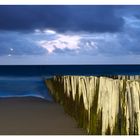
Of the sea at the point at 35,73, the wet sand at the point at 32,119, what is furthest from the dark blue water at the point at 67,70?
the wet sand at the point at 32,119

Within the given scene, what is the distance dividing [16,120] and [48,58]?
1.61ft

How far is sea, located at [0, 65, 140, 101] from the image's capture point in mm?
2277

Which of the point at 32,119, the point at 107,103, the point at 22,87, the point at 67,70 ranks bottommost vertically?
the point at 32,119

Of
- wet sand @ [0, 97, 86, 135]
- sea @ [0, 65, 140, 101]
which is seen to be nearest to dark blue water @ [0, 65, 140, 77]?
sea @ [0, 65, 140, 101]

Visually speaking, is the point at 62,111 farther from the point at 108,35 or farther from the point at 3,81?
the point at 108,35

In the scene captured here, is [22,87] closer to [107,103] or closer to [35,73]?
[35,73]

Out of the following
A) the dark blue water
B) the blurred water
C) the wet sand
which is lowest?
the wet sand

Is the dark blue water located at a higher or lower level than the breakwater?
higher

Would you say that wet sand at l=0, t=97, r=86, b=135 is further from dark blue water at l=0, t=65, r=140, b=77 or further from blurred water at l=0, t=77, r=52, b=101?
dark blue water at l=0, t=65, r=140, b=77

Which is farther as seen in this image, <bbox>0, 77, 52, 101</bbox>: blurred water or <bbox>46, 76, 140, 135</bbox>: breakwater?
<bbox>0, 77, 52, 101</bbox>: blurred water

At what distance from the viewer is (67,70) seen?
2326 millimetres

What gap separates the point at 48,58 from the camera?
2.35m

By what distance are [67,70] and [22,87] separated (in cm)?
33

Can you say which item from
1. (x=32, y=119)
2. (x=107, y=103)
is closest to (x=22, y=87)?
(x=32, y=119)
